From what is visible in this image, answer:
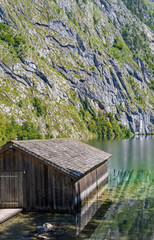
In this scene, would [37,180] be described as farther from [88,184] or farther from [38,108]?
[38,108]

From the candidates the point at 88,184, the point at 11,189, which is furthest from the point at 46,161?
the point at 88,184

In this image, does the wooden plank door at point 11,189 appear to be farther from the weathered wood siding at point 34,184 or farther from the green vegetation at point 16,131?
the green vegetation at point 16,131

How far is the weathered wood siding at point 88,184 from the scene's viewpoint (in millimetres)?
26184

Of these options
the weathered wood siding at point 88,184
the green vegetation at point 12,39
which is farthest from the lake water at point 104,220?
the green vegetation at point 12,39

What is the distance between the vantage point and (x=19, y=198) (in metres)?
26.0

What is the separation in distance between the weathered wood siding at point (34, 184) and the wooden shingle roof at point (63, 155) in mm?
542

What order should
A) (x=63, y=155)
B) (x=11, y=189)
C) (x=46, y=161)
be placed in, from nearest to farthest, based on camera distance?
(x=46, y=161) < (x=11, y=189) < (x=63, y=155)

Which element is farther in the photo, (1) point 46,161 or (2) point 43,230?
(1) point 46,161

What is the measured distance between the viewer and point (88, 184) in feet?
100

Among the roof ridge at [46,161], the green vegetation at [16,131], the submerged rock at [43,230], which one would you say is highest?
the green vegetation at [16,131]

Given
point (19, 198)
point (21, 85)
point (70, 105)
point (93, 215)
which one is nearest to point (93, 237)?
point (93, 215)

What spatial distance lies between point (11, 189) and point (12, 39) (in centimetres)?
16976

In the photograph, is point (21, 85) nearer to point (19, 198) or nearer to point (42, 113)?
point (42, 113)

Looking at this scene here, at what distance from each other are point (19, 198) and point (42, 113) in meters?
137
